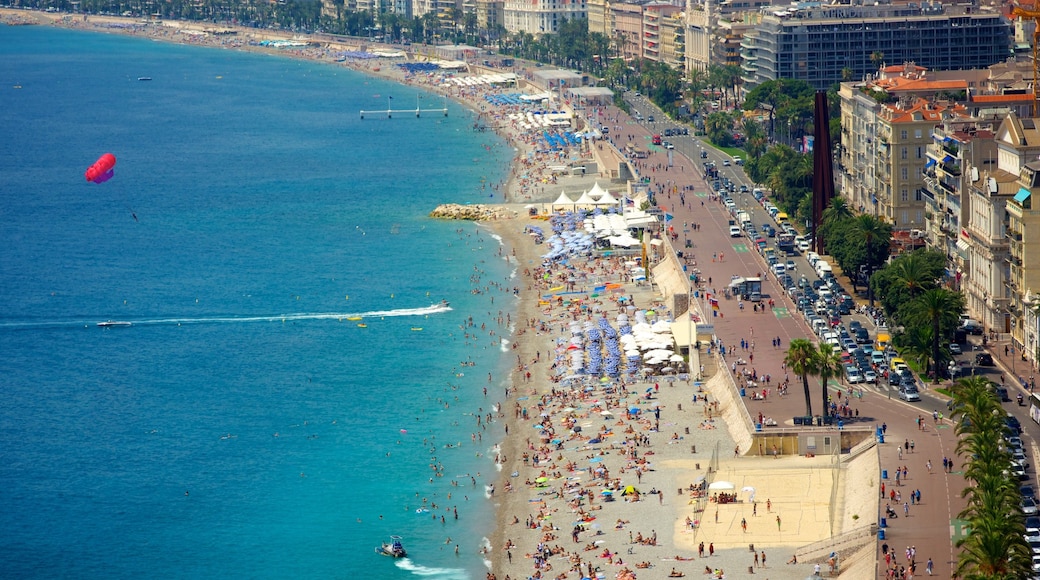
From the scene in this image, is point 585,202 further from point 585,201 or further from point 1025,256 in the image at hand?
point 1025,256

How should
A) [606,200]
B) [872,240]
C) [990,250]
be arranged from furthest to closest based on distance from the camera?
[606,200] < [872,240] < [990,250]

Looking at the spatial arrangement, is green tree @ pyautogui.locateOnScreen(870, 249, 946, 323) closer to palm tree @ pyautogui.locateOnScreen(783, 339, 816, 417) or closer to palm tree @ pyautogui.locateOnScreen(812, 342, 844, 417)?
palm tree @ pyautogui.locateOnScreen(812, 342, 844, 417)

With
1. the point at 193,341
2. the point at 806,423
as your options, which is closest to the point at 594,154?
the point at 193,341

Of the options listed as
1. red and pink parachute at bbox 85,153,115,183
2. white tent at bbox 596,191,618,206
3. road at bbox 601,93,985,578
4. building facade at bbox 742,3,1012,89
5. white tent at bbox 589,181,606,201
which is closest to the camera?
road at bbox 601,93,985,578

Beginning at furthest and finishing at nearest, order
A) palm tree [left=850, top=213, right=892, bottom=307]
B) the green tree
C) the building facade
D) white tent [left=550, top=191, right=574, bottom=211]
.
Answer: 1. the building facade
2. white tent [left=550, top=191, right=574, bottom=211]
3. palm tree [left=850, top=213, right=892, bottom=307]
4. the green tree

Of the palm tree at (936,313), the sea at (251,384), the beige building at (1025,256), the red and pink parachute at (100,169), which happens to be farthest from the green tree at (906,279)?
the red and pink parachute at (100,169)

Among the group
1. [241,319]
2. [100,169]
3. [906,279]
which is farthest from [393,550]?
[100,169]

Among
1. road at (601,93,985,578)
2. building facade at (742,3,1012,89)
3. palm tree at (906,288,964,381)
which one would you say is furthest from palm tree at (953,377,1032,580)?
building facade at (742,3,1012,89)
